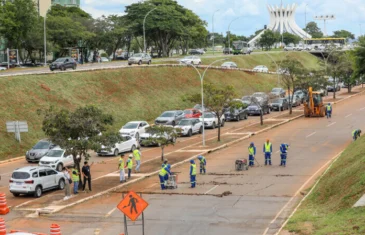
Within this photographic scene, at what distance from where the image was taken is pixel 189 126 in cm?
5162

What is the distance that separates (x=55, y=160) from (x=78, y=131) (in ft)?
21.7

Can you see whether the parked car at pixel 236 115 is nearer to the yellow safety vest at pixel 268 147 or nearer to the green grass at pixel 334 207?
the yellow safety vest at pixel 268 147

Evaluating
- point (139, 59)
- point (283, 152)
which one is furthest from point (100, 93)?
point (283, 152)

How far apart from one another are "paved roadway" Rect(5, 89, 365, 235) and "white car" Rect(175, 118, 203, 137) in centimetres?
829

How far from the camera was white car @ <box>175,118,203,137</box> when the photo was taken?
5125 centimetres

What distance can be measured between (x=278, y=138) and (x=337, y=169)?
19.2 meters

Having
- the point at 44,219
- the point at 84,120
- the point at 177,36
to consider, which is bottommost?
the point at 44,219

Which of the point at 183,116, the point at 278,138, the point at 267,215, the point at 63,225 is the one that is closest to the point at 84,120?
the point at 63,225

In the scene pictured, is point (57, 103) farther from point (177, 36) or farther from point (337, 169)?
point (177, 36)

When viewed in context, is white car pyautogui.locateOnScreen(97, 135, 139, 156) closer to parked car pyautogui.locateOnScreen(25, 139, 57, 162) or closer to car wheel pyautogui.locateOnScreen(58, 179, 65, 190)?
parked car pyautogui.locateOnScreen(25, 139, 57, 162)

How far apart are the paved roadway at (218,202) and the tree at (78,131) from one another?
2655 mm

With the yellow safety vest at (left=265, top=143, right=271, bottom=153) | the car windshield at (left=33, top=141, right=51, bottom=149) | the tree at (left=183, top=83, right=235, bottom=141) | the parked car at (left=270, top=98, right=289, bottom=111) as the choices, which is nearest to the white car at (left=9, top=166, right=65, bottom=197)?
the car windshield at (left=33, top=141, right=51, bottom=149)

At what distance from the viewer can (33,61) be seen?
3568 inches

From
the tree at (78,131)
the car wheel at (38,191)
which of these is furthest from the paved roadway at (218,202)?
the car wheel at (38,191)
